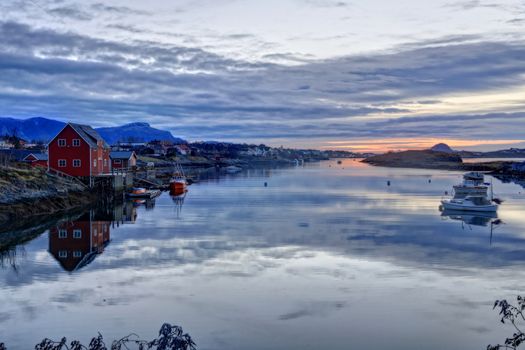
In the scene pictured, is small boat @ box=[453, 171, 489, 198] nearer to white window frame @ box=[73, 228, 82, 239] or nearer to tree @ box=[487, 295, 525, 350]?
white window frame @ box=[73, 228, 82, 239]

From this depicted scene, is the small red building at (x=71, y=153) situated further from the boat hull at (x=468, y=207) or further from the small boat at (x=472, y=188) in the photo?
the small boat at (x=472, y=188)

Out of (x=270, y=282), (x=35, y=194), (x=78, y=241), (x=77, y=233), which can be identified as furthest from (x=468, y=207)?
(x=35, y=194)

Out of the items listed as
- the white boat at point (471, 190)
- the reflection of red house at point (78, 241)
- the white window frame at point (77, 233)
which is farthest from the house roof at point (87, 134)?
the white boat at point (471, 190)

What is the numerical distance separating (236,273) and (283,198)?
41.1 meters

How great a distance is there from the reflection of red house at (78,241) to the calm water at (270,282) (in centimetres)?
10

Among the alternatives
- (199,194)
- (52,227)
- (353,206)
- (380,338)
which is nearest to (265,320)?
(380,338)

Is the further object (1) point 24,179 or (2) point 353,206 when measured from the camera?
(2) point 353,206

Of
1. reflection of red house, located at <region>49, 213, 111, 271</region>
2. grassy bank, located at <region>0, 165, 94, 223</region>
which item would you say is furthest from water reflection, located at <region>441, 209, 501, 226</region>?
grassy bank, located at <region>0, 165, 94, 223</region>

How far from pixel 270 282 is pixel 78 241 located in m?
16.5

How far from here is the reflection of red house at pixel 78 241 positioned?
2689cm

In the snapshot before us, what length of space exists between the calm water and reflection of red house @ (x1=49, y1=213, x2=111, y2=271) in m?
0.10

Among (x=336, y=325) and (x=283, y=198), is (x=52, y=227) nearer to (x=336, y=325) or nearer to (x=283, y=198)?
(x=336, y=325)

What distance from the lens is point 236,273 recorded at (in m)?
23.5

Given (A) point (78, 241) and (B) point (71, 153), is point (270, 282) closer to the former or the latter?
(A) point (78, 241)
